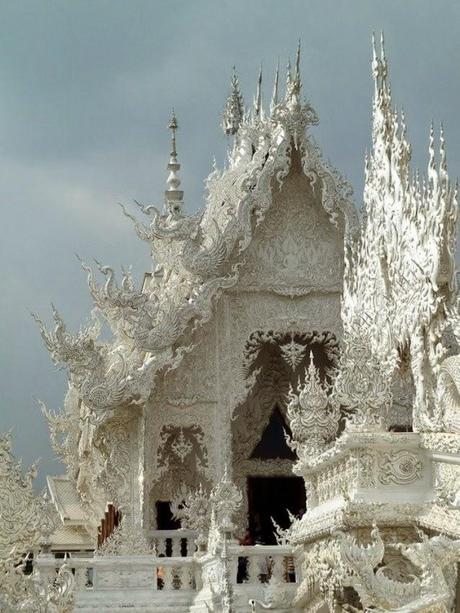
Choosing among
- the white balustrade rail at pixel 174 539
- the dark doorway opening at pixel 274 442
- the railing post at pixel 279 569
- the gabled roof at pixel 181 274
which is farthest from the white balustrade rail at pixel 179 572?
the dark doorway opening at pixel 274 442

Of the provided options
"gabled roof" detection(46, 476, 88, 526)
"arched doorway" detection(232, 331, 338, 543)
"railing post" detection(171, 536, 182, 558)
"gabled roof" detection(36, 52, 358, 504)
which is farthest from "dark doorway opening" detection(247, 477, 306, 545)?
"gabled roof" detection(46, 476, 88, 526)

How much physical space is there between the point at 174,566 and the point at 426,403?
9.31ft

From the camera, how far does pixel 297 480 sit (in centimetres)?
1742

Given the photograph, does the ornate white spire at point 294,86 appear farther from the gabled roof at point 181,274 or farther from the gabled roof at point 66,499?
the gabled roof at point 66,499

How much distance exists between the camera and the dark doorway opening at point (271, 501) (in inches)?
659

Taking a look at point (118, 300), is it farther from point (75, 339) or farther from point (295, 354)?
point (295, 354)

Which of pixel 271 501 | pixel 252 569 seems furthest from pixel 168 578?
pixel 271 501

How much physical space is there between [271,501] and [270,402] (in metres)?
1.24

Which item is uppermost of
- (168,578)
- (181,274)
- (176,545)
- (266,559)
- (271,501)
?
(181,274)

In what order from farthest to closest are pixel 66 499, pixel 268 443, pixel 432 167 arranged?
1. pixel 66 499
2. pixel 268 443
3. pixel 432 167

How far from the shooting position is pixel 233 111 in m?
20.1

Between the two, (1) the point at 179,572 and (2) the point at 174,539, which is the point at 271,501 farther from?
(1) the point at 179,572

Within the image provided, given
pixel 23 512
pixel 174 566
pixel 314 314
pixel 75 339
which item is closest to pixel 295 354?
pixel 314 314

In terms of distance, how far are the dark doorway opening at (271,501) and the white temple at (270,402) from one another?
3 cm
